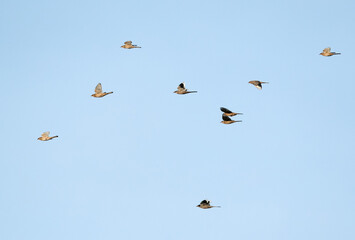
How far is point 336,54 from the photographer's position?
84438 mm

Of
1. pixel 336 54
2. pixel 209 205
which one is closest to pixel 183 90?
pixel 209 205

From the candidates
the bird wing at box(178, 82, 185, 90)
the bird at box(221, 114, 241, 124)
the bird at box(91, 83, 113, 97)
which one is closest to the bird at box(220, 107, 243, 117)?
the bird at box(221, 114, 241, 124)

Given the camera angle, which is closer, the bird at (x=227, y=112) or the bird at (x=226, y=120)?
the bird at (x=227, y=112)

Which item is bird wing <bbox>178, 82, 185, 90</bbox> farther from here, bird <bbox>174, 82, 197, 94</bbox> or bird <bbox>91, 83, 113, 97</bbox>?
bird <bbox>91, 83, 113, 97</bbox>

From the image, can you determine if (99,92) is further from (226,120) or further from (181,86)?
(226,120)

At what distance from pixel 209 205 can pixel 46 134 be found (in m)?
19.2

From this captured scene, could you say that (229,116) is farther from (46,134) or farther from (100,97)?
(46,134)

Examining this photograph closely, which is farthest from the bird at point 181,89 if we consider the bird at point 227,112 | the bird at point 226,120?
the bird at point 227,112

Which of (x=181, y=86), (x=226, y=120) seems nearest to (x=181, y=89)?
(x=181, y=86)

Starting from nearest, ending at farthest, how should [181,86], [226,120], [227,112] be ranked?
[227,112], [181,86], [226,120]

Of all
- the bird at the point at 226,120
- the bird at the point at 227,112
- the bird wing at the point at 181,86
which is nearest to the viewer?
the bird at the point at 227,112

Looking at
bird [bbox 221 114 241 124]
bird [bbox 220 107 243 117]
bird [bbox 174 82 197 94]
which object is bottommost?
bird [bbox 221 114 241 124]

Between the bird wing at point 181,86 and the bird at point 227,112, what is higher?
the bird wing at point 181,86

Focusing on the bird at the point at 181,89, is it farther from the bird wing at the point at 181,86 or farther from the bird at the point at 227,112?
the bird at the point at 227,112
